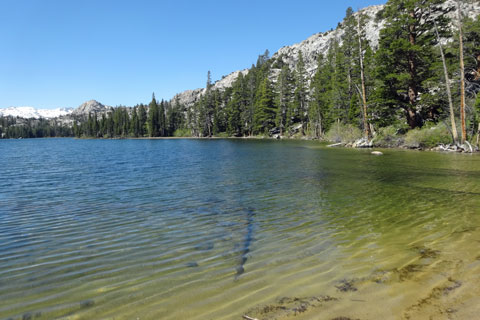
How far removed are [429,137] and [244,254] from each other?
1275 inches

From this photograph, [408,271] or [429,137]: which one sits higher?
[429,137]

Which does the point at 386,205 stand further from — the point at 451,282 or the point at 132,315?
the point at 132,315

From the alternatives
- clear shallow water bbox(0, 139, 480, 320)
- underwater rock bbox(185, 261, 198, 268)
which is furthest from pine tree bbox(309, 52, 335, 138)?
underwater rock bbox(185, 261, 198, 268)

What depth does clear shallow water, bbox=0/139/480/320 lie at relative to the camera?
3871 millimetres

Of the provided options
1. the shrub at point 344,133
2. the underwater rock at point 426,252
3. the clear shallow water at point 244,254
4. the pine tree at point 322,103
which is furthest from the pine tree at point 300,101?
the underwater rock at point 426,252

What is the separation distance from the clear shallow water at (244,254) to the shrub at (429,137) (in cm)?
2110

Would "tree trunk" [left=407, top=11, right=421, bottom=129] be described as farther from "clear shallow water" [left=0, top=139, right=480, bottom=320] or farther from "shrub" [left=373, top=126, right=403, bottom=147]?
"clear shallow water" [left=0, top=139, right=480, bottom=320]

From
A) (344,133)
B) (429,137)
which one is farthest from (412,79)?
(344,133)

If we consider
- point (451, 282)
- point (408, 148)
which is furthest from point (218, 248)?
point (408, 148)

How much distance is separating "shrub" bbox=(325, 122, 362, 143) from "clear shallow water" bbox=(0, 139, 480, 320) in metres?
33.5

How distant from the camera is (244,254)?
573 centimetres

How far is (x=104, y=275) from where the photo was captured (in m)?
5.01

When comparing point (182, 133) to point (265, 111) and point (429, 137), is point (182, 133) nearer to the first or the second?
point (265, 111)

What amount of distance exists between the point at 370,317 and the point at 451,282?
1.71 meters
